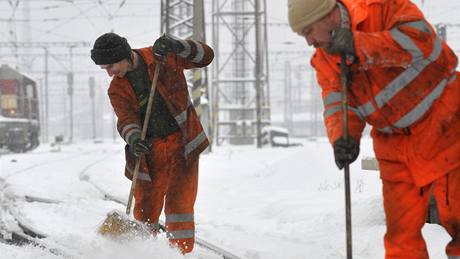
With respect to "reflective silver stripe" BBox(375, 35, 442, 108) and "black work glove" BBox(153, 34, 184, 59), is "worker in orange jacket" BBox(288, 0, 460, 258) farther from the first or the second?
"black work glove" BBox(153, 34, 184, 59)

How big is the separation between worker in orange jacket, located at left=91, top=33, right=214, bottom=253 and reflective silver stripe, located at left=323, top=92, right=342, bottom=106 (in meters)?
1.29

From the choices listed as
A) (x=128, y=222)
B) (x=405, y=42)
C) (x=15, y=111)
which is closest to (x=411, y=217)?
(x=405, y=42)

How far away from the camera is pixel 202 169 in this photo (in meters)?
12.7

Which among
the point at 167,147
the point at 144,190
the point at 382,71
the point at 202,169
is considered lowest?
the point at 202,169

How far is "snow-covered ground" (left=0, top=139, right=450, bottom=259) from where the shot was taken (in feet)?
15.4

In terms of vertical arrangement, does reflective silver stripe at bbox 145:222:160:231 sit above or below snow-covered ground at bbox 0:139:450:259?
above

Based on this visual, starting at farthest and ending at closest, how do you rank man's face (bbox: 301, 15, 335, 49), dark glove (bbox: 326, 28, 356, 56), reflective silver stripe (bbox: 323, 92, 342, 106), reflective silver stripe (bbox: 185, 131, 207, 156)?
reflective silver stripe (bbox: 185, 131, 207, 156) → reflective silver stripe (bbox: 323, 92, 342, 106) → man's face (bbox: 301, 15, 335, 49) → dark glove (bbox: 326, 28, 356, 56)

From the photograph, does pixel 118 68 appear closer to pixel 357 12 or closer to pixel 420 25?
pixel 357 12

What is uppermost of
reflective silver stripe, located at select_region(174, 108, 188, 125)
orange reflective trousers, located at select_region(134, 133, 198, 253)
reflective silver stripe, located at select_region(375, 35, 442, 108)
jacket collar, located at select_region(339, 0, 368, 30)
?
jacket collar, located at select_region(339, 0, 368, 30)

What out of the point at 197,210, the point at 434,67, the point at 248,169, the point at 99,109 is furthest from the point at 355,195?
the point at 99,109

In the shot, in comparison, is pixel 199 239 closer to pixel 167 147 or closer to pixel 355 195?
pixel 167 147

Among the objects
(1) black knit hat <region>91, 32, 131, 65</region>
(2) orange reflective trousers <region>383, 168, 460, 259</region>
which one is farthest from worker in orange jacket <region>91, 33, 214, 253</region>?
(2) orange reflective trousers <region>383, 168, 460, 259</region>

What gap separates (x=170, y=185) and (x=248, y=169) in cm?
809

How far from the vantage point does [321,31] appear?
272 centimetres
